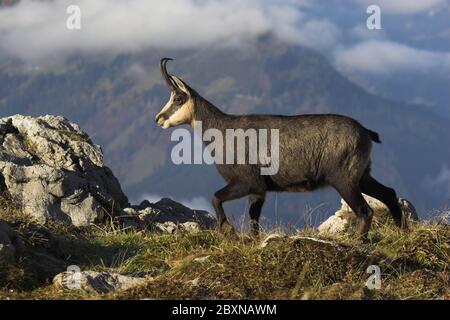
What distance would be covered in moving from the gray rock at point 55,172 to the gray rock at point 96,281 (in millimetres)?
6606

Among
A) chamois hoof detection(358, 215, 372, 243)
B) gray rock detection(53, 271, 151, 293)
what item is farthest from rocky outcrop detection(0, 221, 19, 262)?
chamois hoof detection(358, 215, 372, 243)

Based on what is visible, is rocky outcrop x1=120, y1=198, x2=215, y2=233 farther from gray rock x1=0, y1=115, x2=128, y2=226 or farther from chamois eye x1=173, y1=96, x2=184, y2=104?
chamois eye x1=173, y1=96, x2=184, y2=104

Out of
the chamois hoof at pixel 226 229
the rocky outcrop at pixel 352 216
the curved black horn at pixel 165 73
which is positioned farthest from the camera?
the rocky outcrop at pixel 352 216

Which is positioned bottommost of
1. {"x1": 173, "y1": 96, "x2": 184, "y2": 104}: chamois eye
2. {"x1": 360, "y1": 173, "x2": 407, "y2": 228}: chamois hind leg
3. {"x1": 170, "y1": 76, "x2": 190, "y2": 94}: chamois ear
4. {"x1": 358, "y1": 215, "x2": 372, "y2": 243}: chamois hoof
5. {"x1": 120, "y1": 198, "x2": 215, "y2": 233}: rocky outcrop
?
{"x1": 120, "y1": 198, "x2": 215, "y2": 233}: rocky outcrop

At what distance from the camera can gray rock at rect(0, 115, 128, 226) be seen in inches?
762

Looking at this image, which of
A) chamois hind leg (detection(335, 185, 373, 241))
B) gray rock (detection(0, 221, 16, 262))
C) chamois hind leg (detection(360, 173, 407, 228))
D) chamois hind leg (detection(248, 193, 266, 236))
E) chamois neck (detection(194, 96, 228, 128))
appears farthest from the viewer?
chamois neck (detection(194, 96, 228, 128))

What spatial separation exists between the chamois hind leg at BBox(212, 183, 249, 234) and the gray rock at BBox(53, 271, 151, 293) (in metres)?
3.75

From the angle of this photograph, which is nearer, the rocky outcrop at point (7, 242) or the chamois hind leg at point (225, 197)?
the rocky outcrop at point (7, 242)

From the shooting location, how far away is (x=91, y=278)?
470 inches

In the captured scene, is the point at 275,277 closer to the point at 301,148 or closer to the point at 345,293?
the point at 345,293

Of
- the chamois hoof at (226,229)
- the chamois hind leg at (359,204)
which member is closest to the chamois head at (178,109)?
the chamois hoof at (226,229)

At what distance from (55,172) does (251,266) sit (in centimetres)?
865

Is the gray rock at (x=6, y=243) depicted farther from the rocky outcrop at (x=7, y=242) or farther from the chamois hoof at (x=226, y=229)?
the chamois hoof at (x=226, y=229)

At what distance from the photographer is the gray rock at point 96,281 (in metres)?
11.7
